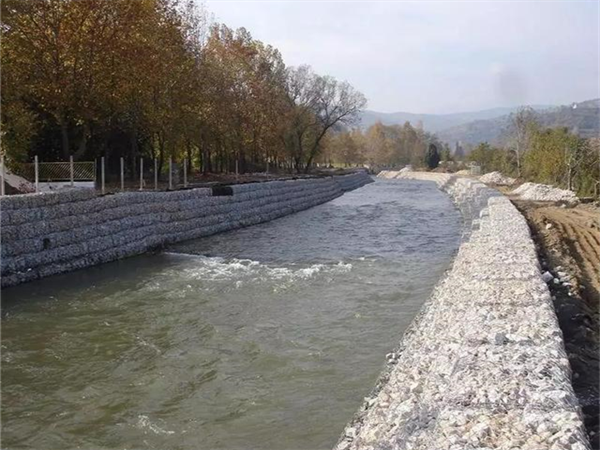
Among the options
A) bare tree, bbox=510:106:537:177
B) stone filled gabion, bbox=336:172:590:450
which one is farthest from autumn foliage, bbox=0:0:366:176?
bare tree, bbox=510:106:537:177

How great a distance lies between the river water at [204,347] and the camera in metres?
6.11

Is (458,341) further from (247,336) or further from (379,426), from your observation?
(247,336)

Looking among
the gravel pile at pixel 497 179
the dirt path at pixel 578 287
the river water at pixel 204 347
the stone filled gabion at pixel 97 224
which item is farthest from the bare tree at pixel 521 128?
the river water at pixel 204 347

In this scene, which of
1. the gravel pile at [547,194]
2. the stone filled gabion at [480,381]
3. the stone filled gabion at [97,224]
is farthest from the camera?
the gravel pile at [547,194]

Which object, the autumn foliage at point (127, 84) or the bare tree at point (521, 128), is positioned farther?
the bare tree at point (521, 128)

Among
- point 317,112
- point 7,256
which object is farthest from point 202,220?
point 317,112

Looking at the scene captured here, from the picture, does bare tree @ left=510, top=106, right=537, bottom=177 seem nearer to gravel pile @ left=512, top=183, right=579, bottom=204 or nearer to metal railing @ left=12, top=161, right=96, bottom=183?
gravel pile @ left=512, top=183, right=579, bottom=204

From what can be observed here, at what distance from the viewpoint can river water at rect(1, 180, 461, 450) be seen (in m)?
6.11

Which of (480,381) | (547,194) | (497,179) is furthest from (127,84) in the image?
(497,179)

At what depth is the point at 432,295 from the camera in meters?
10.9

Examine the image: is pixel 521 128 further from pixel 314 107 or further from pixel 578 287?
pixel 578 287

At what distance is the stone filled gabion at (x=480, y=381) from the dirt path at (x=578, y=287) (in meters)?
0.62

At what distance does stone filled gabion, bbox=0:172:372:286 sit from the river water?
593mm

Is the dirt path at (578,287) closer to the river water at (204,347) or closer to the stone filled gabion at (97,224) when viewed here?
the river water at (204,347)
